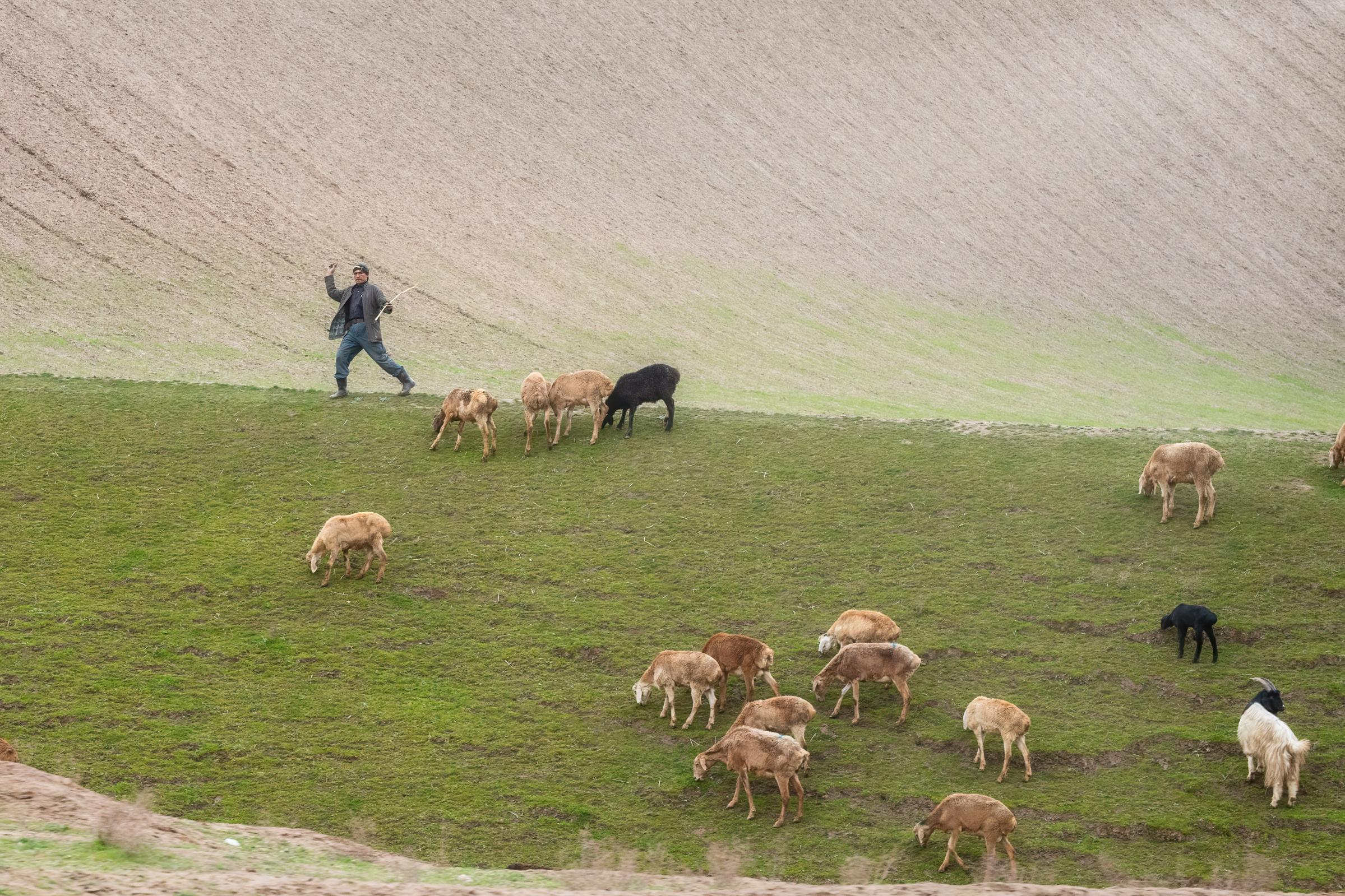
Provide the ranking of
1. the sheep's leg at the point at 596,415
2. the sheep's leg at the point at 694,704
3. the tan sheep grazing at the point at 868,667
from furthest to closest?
the sheep's leg at the point at 596,415, the tan sheep grazing at the point at 868,667, the sheep's leg at the point at 694,704

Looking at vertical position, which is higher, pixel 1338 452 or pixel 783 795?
pixel 1338 452

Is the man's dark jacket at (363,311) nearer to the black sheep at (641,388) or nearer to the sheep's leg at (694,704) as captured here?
the black sheep at (641,388)

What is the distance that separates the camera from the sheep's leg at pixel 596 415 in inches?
851

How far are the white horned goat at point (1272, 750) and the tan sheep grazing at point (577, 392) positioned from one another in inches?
462

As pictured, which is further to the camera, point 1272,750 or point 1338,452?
point 1338,452

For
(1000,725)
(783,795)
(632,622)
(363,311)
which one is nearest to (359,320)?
(363,311)

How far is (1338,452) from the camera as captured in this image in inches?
784

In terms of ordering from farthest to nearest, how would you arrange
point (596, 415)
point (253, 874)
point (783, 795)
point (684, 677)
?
point (596, 415), point (684, 677), point (783, 795), point (253, 874)

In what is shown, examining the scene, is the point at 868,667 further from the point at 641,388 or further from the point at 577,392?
the point at 641,388

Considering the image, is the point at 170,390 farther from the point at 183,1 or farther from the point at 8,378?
the point at 183,1

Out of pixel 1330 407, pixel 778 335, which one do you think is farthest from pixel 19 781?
pixel 1330 407

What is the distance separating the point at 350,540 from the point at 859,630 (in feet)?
21.9

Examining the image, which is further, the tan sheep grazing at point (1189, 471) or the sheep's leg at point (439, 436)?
the sheep's leg at point (439, 436)

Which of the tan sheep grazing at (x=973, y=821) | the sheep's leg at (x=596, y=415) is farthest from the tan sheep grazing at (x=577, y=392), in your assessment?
the tan sheep grazing at (x=973, y=821)
